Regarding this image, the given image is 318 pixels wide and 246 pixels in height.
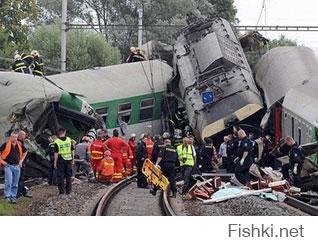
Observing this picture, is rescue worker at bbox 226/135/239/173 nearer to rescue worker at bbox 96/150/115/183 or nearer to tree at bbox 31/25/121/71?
rescue worker at bbox 96/150/115/183

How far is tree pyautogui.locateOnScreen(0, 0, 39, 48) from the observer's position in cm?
1477

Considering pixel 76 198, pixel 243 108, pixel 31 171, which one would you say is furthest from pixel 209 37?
pixel 76 198

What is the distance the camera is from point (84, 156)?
40.3 ft

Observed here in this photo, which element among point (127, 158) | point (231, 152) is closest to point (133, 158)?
point (127, 158)

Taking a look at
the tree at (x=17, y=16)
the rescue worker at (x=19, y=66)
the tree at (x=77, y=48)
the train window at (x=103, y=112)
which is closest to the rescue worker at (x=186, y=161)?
the tree at (x=77, y=48)

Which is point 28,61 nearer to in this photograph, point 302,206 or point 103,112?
point 103,112

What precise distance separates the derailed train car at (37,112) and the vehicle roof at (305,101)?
301 centimetres

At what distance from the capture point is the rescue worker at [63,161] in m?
9.68

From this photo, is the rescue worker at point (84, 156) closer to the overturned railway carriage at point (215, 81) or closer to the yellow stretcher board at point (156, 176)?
the yellow stretcher board at point (156, 176)

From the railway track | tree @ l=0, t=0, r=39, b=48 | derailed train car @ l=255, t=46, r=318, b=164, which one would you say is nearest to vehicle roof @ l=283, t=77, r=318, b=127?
derailed train car @ l=255, t=46, r=318, b=164

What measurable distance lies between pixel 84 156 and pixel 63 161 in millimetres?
2555

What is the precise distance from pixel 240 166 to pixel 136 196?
1.38 metres

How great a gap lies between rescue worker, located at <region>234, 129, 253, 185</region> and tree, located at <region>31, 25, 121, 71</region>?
3.90m
